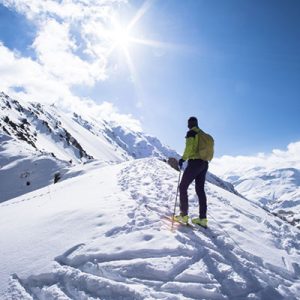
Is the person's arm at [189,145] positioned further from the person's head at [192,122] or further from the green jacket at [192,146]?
the person's head at [192,122]

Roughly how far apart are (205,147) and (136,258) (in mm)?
4384

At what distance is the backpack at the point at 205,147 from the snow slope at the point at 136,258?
210 centimetres

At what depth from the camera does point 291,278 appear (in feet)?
25.6

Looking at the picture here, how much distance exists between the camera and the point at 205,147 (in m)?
10.5

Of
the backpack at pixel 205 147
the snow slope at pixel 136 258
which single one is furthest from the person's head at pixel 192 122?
the snow slope at pixel 136 258

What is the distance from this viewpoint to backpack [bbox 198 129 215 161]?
34.4 ft

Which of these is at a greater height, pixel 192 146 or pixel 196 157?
pixel 192 146

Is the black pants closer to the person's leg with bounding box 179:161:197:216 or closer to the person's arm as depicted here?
the person's leg with bounding box 179:161:197:216

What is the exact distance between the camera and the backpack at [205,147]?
34.4 ft

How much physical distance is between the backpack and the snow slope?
2.10 m

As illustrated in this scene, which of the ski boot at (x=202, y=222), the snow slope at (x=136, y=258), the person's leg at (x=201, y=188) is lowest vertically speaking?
the snow slope at (x=136, y=258)

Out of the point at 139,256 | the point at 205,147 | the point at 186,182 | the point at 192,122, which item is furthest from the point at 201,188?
the point at 139,256

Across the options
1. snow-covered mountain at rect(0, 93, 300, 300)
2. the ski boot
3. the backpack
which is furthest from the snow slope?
the backpack

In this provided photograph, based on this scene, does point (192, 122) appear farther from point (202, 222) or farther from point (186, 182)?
point (202, 222)
